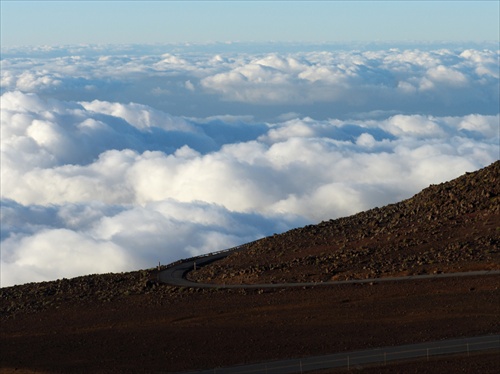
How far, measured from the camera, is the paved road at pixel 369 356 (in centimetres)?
4300

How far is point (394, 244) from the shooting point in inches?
2608

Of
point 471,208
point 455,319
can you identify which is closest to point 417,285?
point 455,319

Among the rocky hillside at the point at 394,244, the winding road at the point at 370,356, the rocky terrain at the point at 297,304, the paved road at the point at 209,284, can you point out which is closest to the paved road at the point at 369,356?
the winding road at the point at 370,356

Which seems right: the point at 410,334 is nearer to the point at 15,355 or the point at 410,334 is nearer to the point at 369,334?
the point at 369,334

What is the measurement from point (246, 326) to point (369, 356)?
971 centimetres

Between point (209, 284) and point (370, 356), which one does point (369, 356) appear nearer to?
point (370, 356)

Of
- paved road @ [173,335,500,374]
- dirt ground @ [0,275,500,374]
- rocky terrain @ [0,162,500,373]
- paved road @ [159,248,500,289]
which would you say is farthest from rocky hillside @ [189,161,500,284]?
paved road @ [173,335,500,374]

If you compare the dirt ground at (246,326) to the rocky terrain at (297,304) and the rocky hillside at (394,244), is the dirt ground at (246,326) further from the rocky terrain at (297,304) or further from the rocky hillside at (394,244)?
the rocky hillside at (394,244)

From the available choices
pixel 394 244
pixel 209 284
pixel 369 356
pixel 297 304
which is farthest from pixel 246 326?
pixel 394 244

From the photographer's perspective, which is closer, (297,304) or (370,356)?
(370,356)

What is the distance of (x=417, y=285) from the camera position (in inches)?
2212

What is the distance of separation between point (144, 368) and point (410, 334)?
546 inches

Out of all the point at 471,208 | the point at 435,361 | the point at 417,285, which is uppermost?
the point at 471,208

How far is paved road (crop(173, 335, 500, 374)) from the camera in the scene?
4300 centimetres
